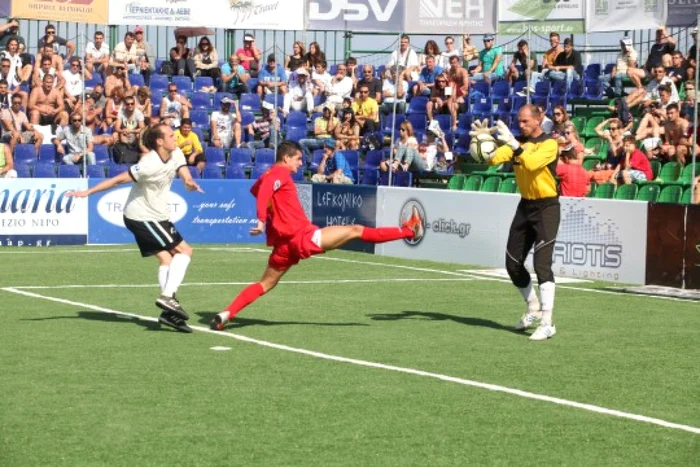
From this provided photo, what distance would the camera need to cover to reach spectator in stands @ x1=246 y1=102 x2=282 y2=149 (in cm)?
3006

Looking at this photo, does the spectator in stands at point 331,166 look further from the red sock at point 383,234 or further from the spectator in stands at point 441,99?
the red sock at point 383,234

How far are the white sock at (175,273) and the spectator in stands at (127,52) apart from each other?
18103 millimetres

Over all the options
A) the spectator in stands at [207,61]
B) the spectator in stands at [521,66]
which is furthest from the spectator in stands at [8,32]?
the spectator in stands at [521,66]

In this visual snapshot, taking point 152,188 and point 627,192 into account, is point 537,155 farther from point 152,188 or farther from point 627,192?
point 627,192

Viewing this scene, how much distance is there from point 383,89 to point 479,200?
31.0ft

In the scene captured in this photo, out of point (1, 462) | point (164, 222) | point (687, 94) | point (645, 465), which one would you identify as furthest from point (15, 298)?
point (687, 94)

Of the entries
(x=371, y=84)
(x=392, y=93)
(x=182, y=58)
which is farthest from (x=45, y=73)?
(x=392, y=93)

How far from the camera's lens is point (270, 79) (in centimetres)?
3212

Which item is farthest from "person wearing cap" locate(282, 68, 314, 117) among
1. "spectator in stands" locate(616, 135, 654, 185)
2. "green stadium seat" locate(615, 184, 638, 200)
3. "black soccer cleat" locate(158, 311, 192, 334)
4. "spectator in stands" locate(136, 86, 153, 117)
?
"black soccer cleat" locate(158, 311, 192, 334)

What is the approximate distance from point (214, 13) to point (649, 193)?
43.5 ft

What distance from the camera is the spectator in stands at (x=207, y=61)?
32.2m

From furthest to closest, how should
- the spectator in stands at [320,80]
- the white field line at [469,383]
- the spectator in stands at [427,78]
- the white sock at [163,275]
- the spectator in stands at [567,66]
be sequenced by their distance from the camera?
the spectator in stands at [320,80] < the spectator in stands at [427,78] < the spectator in stands at [567,66] < the white sock at [163,275] < the white field line at [469,383]

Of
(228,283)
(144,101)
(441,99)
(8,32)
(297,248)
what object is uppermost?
(8,32)

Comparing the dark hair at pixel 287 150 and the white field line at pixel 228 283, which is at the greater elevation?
the dark hair at pixel 287 150
